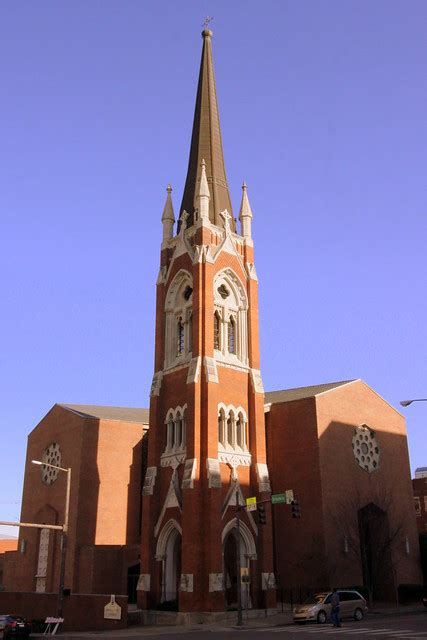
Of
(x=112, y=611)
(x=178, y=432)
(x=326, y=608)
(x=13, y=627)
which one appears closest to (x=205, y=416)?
(x=178, y=432)

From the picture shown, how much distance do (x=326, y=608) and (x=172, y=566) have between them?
36.2 feet

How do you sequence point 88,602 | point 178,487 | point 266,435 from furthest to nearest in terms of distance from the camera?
point 266,435 < point 178,487 < point 88,602

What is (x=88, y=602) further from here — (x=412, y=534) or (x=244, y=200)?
(x=244, y=200)

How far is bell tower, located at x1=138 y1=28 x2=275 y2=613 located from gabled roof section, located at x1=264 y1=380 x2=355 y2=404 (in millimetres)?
5282

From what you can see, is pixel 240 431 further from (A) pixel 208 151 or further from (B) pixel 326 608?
(A) pixel 208 151

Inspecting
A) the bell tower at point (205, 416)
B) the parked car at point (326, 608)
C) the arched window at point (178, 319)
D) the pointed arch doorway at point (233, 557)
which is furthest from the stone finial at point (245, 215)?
the parked car at point (326, 608)

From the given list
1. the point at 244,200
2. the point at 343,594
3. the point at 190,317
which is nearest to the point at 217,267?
the point at 190,317

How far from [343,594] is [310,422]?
41.5ft

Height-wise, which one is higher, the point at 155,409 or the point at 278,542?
the point at 155,409

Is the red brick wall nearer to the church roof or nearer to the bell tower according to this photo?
the bell tower

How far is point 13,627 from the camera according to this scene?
29.2 metres

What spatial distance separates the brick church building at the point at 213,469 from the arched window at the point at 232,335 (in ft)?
0.25

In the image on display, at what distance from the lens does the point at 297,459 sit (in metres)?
44.8

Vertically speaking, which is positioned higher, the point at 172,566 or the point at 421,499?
the point at 421,499
